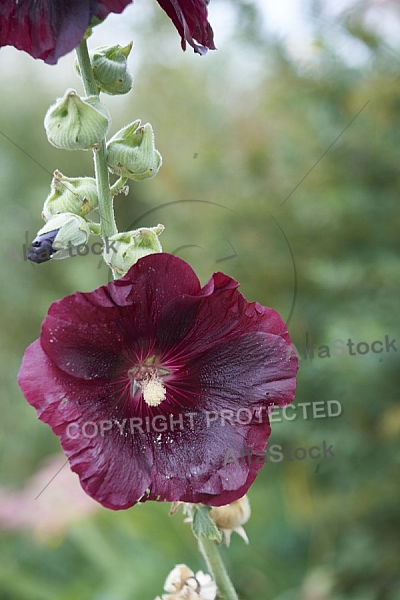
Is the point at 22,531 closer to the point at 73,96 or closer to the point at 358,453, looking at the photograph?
the point at 358,453

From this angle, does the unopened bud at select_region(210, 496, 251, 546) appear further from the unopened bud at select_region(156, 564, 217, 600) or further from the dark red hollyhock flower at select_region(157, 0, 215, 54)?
the dark red hollyhock flower at select_region(157, 0, 215, 54)

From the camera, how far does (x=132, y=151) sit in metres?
0.70

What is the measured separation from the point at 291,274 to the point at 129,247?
1623 millimetres

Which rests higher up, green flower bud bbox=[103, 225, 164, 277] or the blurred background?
the blurred background

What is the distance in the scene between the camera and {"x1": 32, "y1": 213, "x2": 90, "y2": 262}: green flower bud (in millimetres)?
665

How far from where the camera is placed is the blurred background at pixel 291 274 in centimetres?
202

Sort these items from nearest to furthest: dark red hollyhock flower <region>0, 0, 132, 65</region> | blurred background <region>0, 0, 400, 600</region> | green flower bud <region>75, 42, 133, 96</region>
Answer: dark red hollyhock flower <region>0, 0, 132, 65</region>
green flower bud <region>75, 42, 133, 96</region>
blurred background <region>0, 0, 400, 600</region>

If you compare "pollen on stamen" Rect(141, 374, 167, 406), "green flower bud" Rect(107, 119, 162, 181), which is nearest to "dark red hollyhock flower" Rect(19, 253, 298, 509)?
"pollen on stamen" Rect(141, 374, 167, 406)

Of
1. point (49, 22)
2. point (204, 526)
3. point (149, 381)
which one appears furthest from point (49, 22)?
point (204, 526)

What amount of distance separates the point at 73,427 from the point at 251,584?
177 cm

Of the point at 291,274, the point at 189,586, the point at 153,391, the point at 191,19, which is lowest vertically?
the point at 189,586

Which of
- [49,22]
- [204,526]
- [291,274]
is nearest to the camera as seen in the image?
[49,22]

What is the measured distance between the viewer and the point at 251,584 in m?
2.23

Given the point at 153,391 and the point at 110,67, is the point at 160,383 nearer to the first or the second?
the point at 153,391
